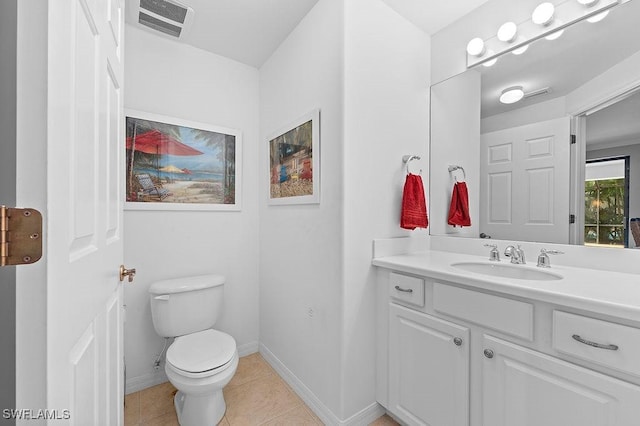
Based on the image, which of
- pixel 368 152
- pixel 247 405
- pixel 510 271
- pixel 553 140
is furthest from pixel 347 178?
pixel 247 405

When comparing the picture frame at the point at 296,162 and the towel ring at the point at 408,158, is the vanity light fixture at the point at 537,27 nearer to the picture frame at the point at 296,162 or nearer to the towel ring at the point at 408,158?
the towel ring at the point at 408,158

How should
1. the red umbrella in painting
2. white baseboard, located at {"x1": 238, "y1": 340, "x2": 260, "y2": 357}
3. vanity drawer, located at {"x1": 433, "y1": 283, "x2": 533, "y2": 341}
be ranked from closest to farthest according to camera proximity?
vanity drawer, located at {"x1": 433, "y1": 283, "x2": 533, "y2": 341}
the red umbrella in painting
white baseboard, located at {"x1": 238, "y1": 340, "x2": 260, "y2": 357}

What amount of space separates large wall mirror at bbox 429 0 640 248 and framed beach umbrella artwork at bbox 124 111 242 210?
5.12ft

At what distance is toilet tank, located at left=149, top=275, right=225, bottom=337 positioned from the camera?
69.4 inches

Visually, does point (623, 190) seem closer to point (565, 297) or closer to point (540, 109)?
point (540, 109)

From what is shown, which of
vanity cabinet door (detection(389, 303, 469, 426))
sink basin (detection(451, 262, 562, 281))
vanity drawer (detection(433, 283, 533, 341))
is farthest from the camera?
sink basin (detection(451, 262, 562, 281))

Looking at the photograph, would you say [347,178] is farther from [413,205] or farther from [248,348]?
[248,348]

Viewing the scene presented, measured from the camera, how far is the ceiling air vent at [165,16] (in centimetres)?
167

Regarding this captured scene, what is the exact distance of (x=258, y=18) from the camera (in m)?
1.80

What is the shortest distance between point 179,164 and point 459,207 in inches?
78.0

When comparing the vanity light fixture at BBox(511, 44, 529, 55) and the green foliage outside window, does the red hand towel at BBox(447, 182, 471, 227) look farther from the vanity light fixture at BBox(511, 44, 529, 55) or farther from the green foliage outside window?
the vanity light fixture at BBox(511, 44, 529, 55)

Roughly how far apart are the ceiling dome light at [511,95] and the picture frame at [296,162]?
3.62 feet

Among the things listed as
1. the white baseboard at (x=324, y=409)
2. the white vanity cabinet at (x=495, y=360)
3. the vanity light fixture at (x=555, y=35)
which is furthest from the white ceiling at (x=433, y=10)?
the white baseboard at (x=324, y=409)

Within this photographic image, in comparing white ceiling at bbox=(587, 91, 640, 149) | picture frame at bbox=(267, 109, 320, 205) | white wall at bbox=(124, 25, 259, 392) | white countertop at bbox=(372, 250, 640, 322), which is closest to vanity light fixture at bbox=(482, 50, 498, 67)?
white ceiling at bbox=(587, 91, 640, 149)
